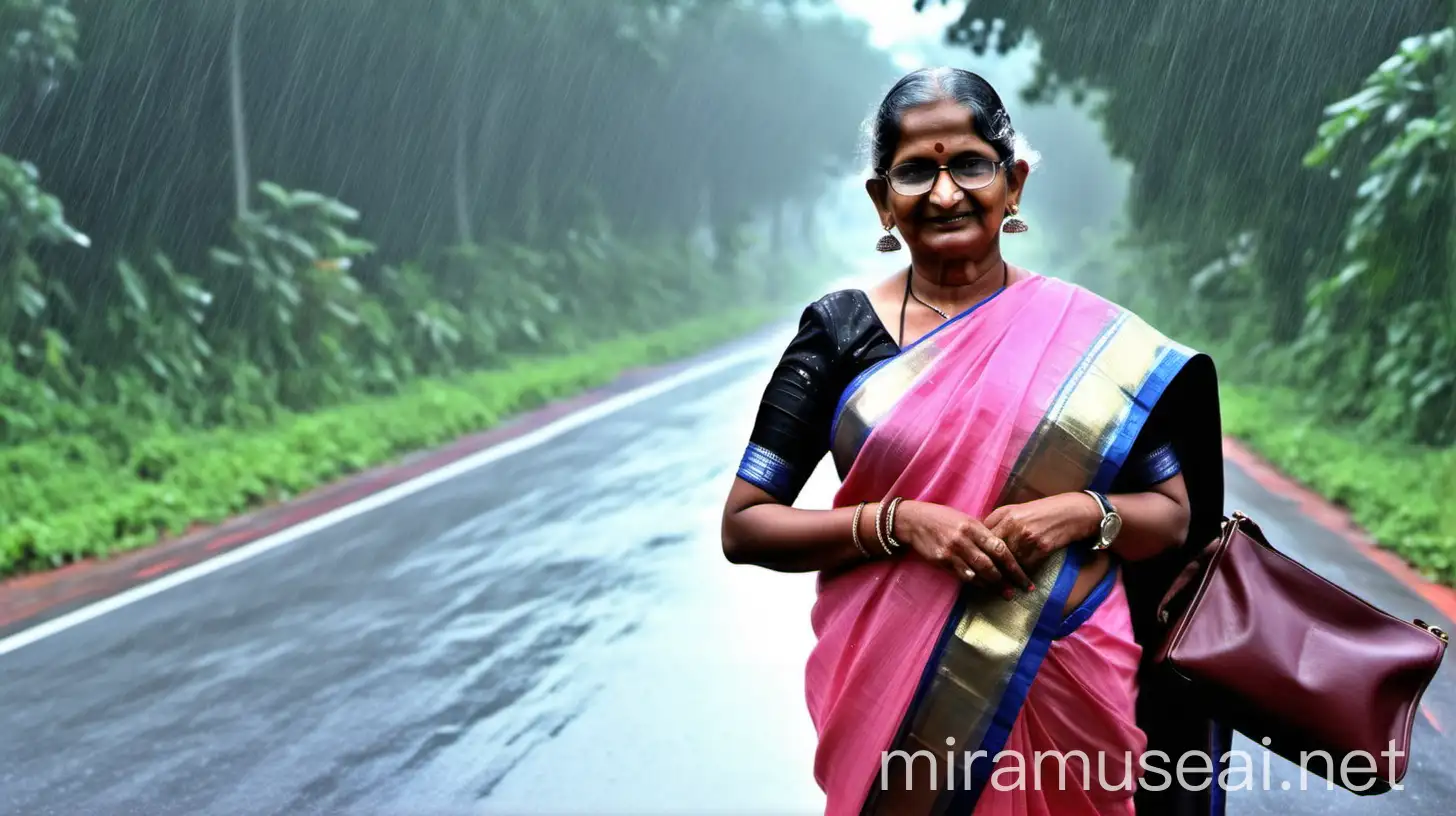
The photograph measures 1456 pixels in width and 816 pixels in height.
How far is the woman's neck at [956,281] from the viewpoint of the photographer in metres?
2.26

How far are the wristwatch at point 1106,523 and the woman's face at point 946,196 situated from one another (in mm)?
406

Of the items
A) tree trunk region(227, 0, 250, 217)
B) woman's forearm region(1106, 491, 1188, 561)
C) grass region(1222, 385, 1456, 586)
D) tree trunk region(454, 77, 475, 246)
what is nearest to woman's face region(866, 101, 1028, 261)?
woman's forearm region(1106, 491, 1188, 561)

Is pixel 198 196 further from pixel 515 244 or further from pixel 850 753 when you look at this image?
pixel 850 753

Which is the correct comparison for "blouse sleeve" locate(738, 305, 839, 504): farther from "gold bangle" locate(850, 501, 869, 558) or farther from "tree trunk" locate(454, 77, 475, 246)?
"tree trunk" locate(454, 77, 475, 246)

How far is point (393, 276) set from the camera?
2028 cm

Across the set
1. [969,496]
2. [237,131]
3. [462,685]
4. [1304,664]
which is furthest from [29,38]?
[1304,664]

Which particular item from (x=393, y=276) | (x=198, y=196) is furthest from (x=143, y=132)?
(x=393, y=276)

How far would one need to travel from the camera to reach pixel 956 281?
2266 mm

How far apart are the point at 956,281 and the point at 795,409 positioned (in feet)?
1.03

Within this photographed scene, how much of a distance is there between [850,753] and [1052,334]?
68cm

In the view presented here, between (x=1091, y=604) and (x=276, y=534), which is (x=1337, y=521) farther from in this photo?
(x=1091, y=604)

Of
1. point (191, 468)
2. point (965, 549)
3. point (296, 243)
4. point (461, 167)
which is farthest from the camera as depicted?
point (461, 167)

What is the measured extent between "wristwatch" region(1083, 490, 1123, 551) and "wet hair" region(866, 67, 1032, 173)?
521 mm

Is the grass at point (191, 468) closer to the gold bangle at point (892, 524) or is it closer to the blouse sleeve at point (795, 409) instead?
the blouse sleeve at point (795, 409)
